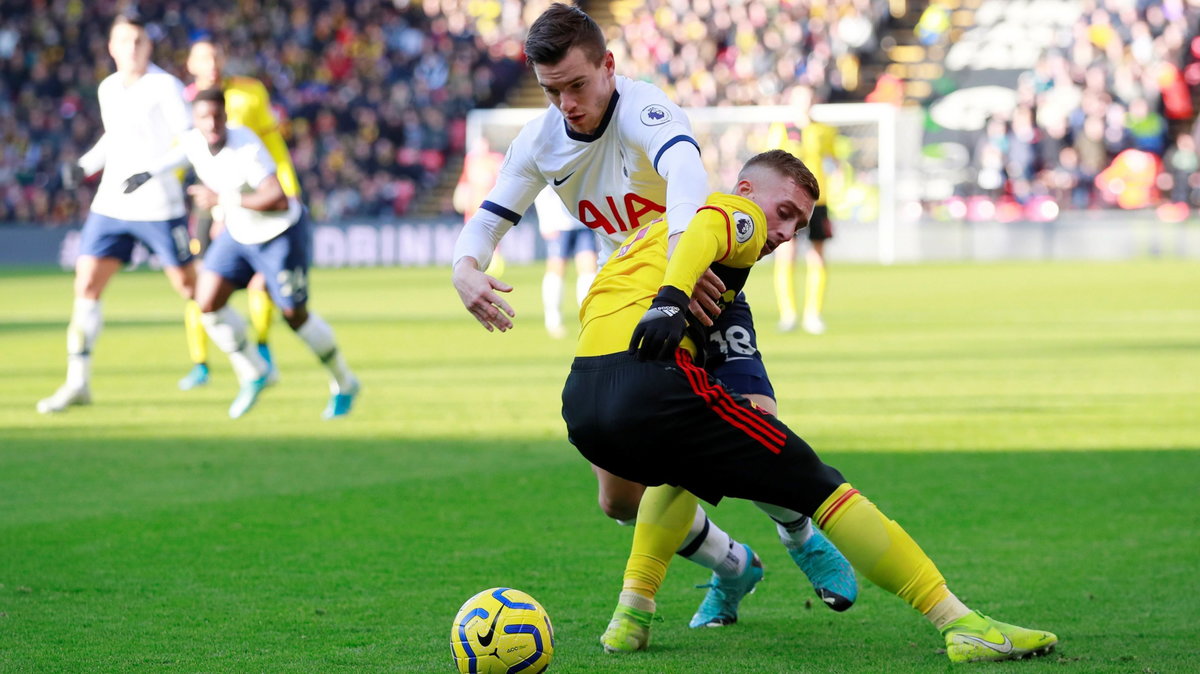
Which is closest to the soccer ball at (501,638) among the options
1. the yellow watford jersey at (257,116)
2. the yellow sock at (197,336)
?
the yellow watford jersey at (257,116)

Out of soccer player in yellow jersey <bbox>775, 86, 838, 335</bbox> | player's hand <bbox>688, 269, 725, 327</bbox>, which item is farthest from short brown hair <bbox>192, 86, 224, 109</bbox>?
soccer player in yellow jersey <bbox>775, 86, 838, 335</bbox>

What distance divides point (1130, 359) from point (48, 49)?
30.3 meters

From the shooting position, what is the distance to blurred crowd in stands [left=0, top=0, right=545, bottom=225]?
35.8 metres

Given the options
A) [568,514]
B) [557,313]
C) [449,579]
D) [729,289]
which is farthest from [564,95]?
[557,313]

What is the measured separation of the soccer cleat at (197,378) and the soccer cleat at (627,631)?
8.24 m

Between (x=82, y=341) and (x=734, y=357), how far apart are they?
702 centimetres

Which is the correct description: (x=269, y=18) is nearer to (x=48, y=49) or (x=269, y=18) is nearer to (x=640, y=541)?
(x=48, y=49)

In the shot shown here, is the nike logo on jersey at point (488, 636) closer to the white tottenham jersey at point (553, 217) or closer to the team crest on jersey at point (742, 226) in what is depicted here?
the team crest on jersey at point (742, 226)

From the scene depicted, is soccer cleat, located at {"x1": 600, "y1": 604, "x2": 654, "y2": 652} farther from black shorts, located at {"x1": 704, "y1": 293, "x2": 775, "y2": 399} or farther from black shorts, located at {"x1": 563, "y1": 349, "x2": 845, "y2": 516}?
black shorts, located at {"x1": 704, "y1": 293, "x2": 775, "y2": 399}

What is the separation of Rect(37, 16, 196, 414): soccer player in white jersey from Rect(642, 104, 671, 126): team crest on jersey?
6762 millimetres

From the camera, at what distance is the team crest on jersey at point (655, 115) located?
5051 millimetres

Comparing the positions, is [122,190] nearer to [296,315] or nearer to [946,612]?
[296,315]

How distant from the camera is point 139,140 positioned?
1120 centimetres

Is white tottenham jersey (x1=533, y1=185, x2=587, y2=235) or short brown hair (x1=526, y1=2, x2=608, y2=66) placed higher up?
short brown hair (x1=526, y1=2, x2=608, y2=66)
